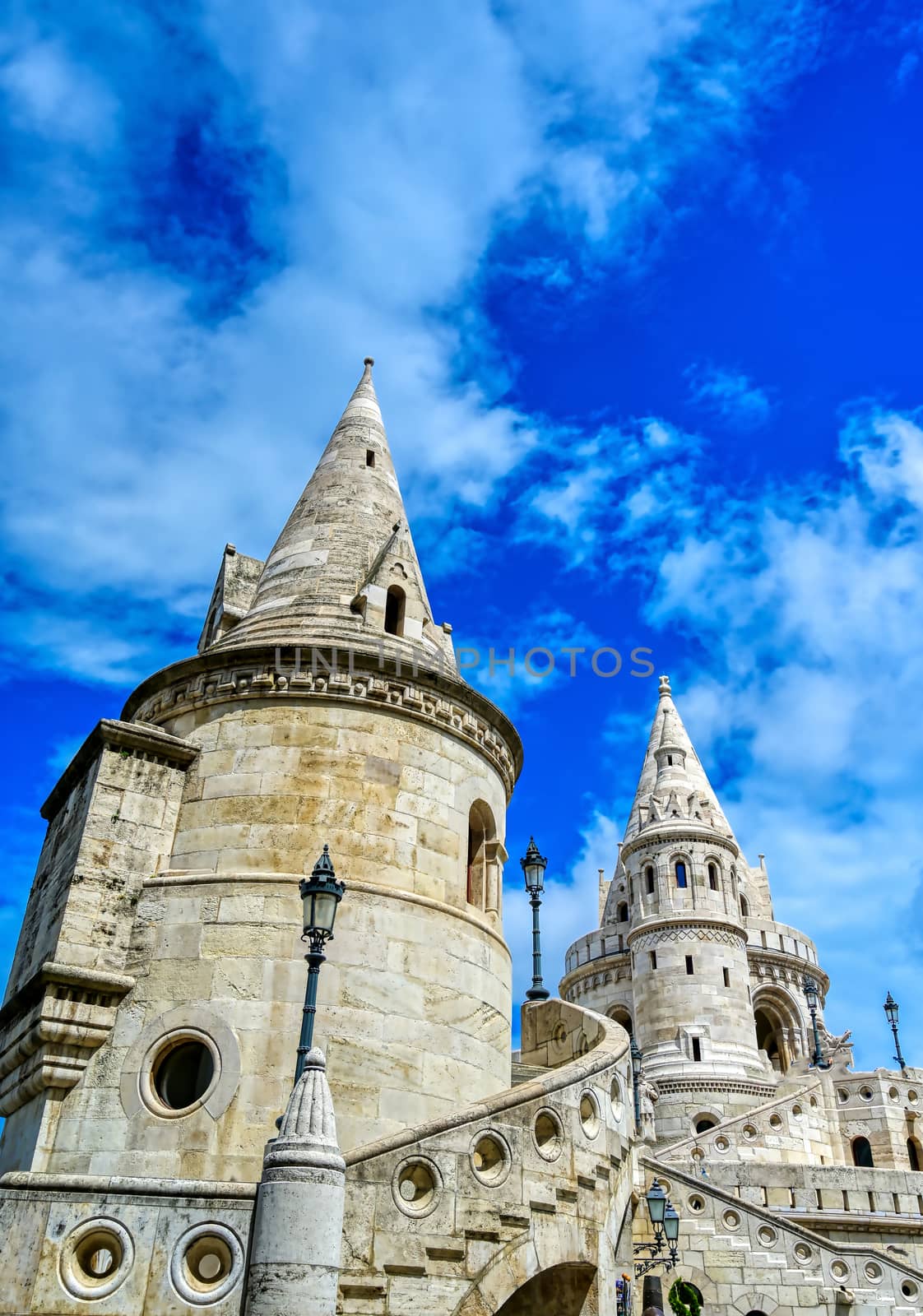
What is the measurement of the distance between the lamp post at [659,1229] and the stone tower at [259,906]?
14.0ft

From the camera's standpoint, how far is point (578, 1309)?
31.6ft

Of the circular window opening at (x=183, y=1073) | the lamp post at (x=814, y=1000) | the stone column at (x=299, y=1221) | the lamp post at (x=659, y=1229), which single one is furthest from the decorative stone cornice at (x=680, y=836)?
the stone column at (x=299, y=1221)

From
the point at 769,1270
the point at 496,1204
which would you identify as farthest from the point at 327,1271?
the point at 769,1270

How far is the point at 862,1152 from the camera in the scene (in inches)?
1168

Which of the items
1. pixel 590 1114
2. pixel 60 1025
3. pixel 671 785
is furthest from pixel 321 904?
pixel 671 785

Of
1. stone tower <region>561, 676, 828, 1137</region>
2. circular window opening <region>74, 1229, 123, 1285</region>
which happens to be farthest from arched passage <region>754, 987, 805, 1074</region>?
circular window opening <region>74, 1229, 123, 1285</region>

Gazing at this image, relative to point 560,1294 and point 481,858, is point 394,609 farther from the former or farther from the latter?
point 560,1294

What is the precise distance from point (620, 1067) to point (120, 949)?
5.10m

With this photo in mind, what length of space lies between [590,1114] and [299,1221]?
13.1 ft

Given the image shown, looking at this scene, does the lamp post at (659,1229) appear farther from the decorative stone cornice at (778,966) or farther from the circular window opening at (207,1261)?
the decorative stone cornice at (778,966)

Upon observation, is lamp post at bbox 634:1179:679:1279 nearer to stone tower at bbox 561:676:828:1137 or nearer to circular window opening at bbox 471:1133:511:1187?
circular window opening at bbox 471:1133:511:1187

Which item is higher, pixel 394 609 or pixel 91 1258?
pixel 394 609

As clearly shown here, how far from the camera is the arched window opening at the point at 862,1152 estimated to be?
96.5ft

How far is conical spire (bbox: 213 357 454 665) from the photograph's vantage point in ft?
43.0
